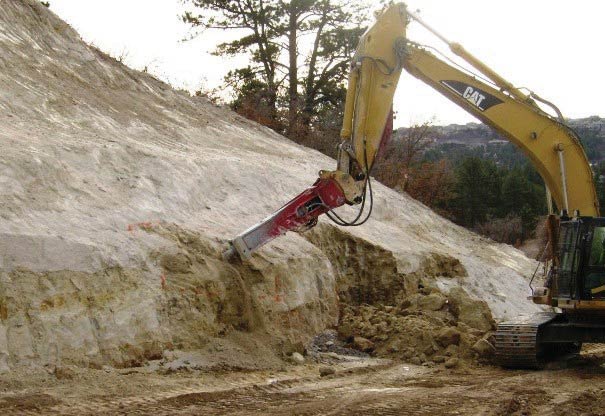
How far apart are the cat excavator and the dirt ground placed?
2.60 feet

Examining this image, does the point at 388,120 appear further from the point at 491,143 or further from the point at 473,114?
the point at 491,143

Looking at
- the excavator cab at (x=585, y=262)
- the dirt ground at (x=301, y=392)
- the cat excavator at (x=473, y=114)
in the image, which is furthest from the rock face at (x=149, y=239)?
the excavator cab at (x=585, y=262)

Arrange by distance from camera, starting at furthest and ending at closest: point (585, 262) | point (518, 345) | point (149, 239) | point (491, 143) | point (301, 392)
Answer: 1. point (491, 143)
2. point (518, 345)
3. point (585, 262)
4. point (149, 239)
5. point (301, 392)

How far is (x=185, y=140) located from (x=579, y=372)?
842 centimetres

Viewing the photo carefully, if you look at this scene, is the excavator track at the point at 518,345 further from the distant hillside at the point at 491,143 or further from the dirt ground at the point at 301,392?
the distant hillside at the point at 491,143

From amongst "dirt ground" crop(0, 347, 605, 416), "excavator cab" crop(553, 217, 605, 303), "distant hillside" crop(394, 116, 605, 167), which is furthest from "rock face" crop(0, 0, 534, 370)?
"distant hillside" crop(394, 116, 605, 167)

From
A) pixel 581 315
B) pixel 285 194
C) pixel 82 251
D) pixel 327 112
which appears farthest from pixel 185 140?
pixel 327 112

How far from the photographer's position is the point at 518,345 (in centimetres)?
1112

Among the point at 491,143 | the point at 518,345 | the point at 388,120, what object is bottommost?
the point at 518,345

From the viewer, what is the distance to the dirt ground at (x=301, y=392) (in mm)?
7727

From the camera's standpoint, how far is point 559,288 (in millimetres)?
10898

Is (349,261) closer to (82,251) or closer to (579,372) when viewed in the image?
(579,372)

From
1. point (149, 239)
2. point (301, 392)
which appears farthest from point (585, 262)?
point (149, 239)

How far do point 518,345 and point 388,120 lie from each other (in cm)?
346
